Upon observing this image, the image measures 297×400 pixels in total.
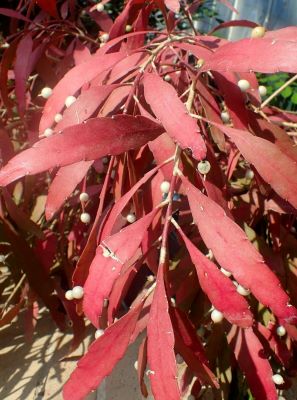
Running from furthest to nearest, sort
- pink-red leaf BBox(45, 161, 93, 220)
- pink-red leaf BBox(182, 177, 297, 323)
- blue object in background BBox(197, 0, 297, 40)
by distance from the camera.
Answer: blue object in background BBox(197, 0, 297, 40) → pink-red leaf BBox(45, 161, 93, 220) → pink-red leaf BBox(182, 177, 297, 323)

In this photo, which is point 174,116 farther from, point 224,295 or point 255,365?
point 255,365

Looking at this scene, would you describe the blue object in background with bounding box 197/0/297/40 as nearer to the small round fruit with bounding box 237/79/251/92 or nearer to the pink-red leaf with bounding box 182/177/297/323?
the small round fruit with bounding box 237/79/251/92

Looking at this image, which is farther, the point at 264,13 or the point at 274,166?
the point at 264,13

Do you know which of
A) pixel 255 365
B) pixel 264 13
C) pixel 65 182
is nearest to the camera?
pixel 65 182

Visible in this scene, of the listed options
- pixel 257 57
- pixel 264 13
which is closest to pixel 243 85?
pixel 257 57

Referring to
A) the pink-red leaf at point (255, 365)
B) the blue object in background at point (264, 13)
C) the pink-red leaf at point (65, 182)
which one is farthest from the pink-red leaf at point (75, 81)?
the blue object in background at point (264, 13)

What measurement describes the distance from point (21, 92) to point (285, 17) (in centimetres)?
287

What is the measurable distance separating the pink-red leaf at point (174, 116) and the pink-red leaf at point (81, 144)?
3cm

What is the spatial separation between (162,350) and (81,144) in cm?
23

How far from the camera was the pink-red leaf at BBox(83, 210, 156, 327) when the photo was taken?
504 mm

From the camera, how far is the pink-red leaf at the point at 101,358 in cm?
49

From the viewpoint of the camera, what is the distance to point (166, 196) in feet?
2.23

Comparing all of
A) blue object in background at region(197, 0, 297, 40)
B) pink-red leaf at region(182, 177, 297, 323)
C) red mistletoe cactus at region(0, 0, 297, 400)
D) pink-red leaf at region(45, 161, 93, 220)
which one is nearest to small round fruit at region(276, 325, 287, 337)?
red mistletoe cactus at region(0, 0, 297, 400)

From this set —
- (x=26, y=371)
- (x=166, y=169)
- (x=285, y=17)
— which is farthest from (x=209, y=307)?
(x=285, y=17)
